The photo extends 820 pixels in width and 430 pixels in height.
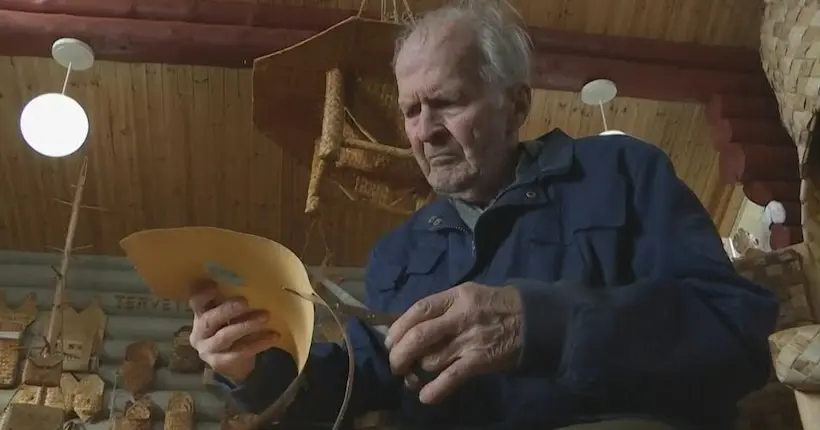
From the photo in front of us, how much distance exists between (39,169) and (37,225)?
1.03 ft

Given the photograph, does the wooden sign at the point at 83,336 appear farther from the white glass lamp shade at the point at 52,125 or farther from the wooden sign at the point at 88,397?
the white glass lamp shade at the point at 52,125

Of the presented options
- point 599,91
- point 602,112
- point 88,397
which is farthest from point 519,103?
point 88,397

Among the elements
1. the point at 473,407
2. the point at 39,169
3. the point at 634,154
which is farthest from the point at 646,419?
the point at 39,169

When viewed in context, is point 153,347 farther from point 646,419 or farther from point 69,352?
point 646,419

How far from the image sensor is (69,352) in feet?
13.1

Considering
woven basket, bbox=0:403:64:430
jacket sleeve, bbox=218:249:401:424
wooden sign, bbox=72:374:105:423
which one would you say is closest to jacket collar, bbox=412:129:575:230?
jacket sleeve, bbox=218:249:401:424

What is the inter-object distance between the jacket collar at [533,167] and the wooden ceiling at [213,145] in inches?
89.2

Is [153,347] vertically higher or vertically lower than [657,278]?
lower

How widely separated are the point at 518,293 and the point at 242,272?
14.4 inches

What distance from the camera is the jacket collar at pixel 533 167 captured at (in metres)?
1.41

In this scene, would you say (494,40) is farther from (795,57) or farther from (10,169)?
(10,169)

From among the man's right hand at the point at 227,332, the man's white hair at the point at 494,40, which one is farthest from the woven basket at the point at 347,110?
the man's right hand at the point at 227,332

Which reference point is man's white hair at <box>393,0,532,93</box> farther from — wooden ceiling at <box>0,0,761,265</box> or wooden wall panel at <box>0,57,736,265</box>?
wooden wall panel at <box>0,57,736,265</box>

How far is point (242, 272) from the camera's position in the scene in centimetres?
119
